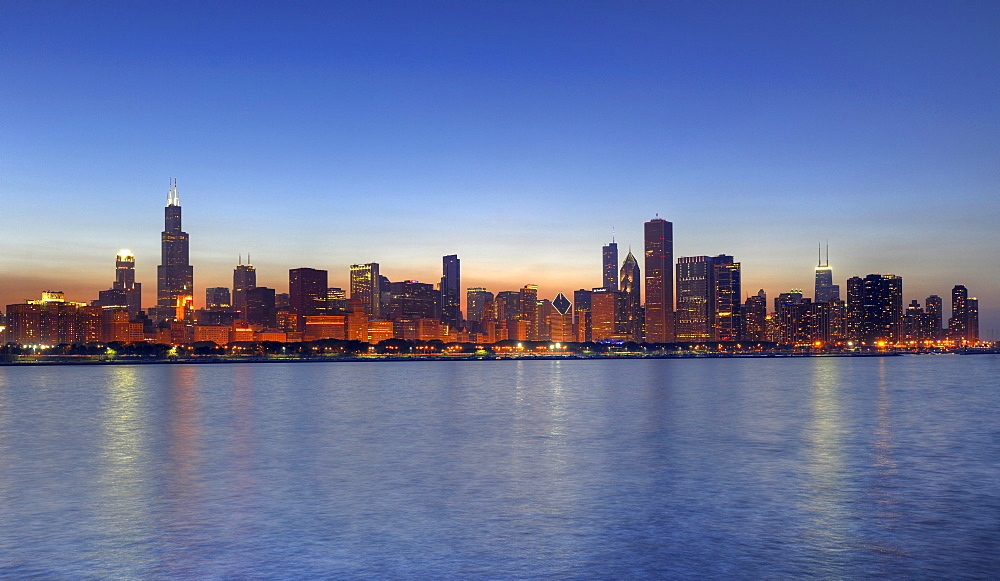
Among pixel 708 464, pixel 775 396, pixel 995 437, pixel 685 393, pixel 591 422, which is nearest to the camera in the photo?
pixel 708 464

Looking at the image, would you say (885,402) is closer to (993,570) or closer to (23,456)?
(993,570)

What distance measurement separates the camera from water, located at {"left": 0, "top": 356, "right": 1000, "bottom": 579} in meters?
18.9

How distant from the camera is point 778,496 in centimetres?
2766

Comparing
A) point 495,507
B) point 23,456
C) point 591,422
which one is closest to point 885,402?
point 591,422

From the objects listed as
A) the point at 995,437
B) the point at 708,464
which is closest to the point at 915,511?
the point at 708,464

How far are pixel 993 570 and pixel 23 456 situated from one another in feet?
134

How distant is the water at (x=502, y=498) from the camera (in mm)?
18875

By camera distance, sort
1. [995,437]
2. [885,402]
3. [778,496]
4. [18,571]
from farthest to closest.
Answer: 1. [885,402]
2. [995,437]
3. [778,496]
4. [18,571]

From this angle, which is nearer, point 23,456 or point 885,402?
point 23,456

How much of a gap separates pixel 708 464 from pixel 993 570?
17.5 meters

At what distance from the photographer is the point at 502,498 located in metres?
27.5

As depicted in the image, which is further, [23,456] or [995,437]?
[995,437]

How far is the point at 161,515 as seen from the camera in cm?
2445

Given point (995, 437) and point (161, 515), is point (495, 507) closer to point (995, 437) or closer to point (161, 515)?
point (161, 515)
